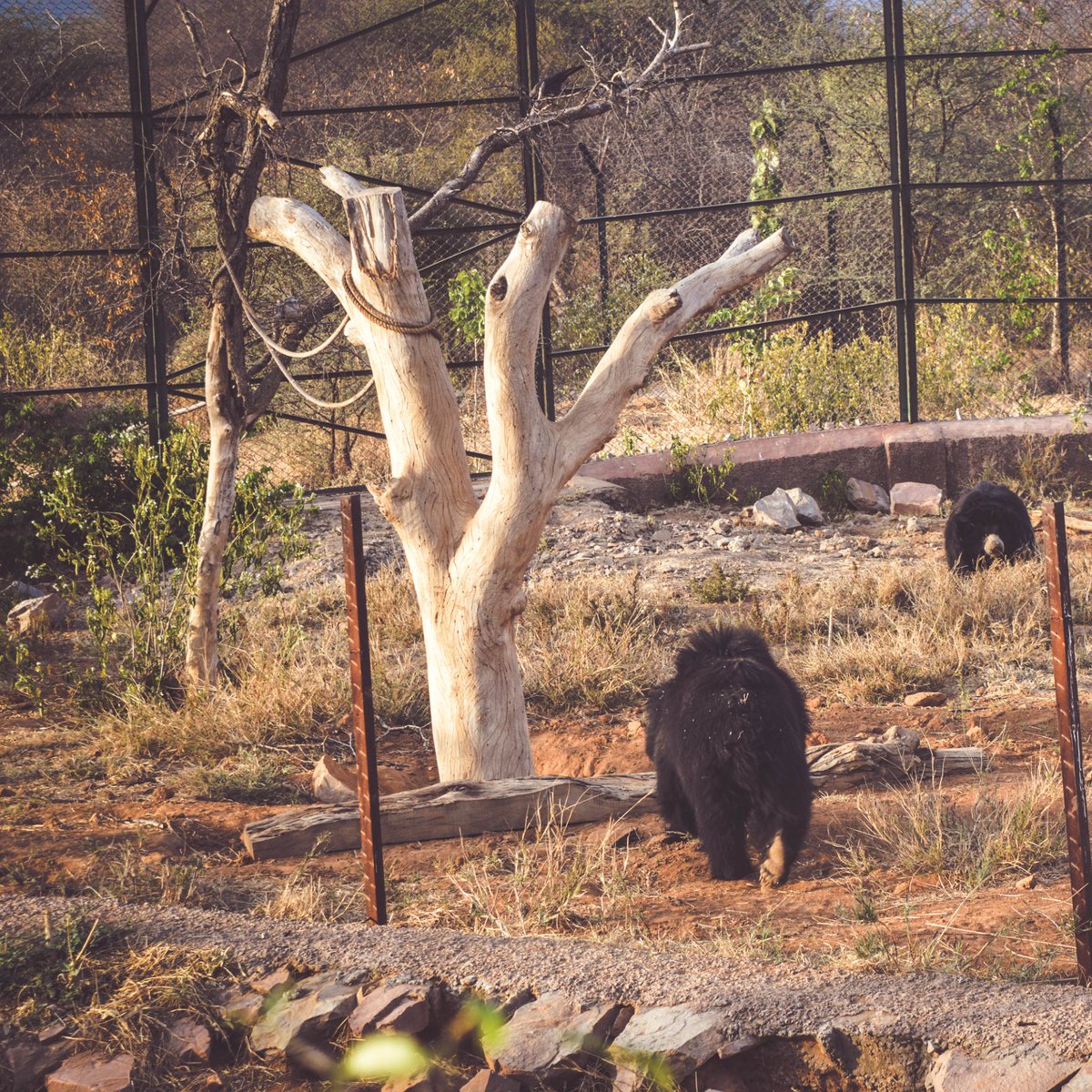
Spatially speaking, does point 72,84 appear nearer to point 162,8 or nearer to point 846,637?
point 162,8

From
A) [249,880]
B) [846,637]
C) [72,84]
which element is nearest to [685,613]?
[846,637]

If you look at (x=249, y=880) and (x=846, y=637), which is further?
(x=846, y=637)

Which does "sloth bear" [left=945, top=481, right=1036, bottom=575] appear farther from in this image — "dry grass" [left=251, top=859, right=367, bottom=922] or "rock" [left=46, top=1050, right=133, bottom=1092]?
"rock" [left=46, top=1050, right=133, bottom=1092]

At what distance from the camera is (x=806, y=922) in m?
3.97

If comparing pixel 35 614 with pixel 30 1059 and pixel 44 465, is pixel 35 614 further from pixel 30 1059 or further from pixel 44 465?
pixel 30 1059

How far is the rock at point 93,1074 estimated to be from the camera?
3203 millimetres

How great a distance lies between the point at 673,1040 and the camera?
3.08 metres

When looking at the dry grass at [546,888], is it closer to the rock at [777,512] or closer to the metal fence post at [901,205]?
the rock at [777,512]

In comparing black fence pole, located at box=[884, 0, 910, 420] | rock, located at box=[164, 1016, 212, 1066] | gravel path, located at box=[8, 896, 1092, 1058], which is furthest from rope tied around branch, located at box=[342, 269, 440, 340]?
black fence pole, located at box=[884, 0, 910, 420]

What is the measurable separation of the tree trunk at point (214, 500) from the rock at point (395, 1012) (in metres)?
3.08

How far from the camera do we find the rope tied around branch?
493 cm

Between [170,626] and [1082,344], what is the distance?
10930 mm

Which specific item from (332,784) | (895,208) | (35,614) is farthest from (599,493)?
(332,784)

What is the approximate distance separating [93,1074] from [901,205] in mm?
9304
